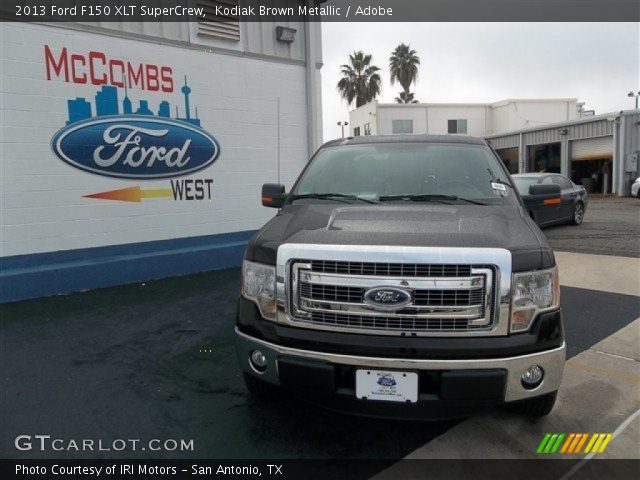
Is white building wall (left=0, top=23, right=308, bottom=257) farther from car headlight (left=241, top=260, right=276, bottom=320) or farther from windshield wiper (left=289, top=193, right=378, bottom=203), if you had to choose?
car headlight (left=241, top=260, right=276, bottom=320)

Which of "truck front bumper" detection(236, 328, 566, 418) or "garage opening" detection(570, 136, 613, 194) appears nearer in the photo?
"truck front bumper" detection(236, 328, 566, 418)

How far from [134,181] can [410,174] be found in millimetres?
4343

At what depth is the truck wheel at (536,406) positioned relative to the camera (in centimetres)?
262

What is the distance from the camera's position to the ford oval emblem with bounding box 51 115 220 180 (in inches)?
228

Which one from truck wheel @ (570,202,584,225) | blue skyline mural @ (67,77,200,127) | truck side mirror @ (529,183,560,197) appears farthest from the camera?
truck wheel @ (570,202,584,225)

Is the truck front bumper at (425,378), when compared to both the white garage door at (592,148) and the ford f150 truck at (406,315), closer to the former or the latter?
the ford f150 truck at (406,315)

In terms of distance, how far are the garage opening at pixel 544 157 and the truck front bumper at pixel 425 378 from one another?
27058 millimetres

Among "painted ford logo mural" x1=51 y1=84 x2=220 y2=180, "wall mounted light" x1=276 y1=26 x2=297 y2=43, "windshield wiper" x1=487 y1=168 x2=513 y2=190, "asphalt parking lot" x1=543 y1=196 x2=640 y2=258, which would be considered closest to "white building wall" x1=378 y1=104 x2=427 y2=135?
"asphalt parking lot" x1=543 y1=196 x2=640 y2=258

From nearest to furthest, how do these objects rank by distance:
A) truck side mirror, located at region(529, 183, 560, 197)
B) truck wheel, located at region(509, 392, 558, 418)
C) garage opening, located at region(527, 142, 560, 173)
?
truck wheel, located at region(509, 392, 558, 418) → truck side mirror, located at region(529, 183, 560, 197) → garage opening, located at region(527, 142, 560, 173)

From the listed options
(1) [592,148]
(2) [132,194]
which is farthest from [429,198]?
(1) [592,148]

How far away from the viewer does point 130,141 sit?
620cm

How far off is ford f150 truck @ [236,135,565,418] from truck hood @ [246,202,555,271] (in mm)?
10

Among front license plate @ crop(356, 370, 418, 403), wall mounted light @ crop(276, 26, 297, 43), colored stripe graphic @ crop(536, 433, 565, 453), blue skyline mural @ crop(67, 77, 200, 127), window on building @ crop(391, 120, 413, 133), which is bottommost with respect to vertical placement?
colored stripe graphic @ crop(536, 433, 565, 453)

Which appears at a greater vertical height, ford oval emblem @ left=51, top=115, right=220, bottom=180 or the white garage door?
the white garage door
